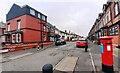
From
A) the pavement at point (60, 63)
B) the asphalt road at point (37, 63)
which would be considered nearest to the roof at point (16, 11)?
the pavement at point (60, 63)

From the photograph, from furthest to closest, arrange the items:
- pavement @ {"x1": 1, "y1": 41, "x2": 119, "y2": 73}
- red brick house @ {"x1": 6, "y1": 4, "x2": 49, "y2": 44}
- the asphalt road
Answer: red brick house @ {"x1": 6, "y1": 4, "x2": 49, "y2": 44} < the asphalt road < pavement @ {"x1": 1, "y1": 41, "x2": 119, "y2": 73}

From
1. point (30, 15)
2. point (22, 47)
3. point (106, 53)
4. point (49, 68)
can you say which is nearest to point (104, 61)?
point (106, 53)

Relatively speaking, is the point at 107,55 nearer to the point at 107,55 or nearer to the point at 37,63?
the point at 107,55

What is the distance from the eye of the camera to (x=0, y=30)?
4469cm

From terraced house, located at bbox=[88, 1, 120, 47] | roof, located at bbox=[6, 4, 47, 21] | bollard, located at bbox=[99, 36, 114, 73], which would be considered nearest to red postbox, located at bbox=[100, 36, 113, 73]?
bollard, located at bbox=[99, 36, 114, 73]

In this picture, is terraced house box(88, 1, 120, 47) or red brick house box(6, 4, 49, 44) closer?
terraced house box(88, 1, 120, 47)

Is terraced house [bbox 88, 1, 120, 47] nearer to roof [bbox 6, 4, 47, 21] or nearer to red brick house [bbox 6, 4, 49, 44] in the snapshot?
red brick house [bbox 6, 4, 49, 44]

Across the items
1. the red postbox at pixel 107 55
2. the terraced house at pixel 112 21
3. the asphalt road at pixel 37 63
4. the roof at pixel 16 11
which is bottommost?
the asphalt road at pixel 37 63

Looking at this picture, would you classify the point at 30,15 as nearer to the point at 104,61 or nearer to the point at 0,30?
the point at 0,30

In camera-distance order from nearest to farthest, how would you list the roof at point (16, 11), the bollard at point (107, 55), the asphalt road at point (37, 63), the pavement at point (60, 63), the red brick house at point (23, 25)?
the bollard at point (107, 55)
the pavement at point (60, 63)
the asphalt road at point (37, 63)
the red brick house at point (23, 25)
the roof at point (16, 11)

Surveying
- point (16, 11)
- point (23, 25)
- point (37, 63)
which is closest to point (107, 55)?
point (37, 63)

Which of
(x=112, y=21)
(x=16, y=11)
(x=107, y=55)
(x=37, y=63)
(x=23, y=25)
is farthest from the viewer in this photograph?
(x=16, y=11)

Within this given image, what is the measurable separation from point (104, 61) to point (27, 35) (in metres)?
23.3

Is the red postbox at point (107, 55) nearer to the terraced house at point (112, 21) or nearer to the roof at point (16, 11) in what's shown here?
the terraced house at point (112, 21)
